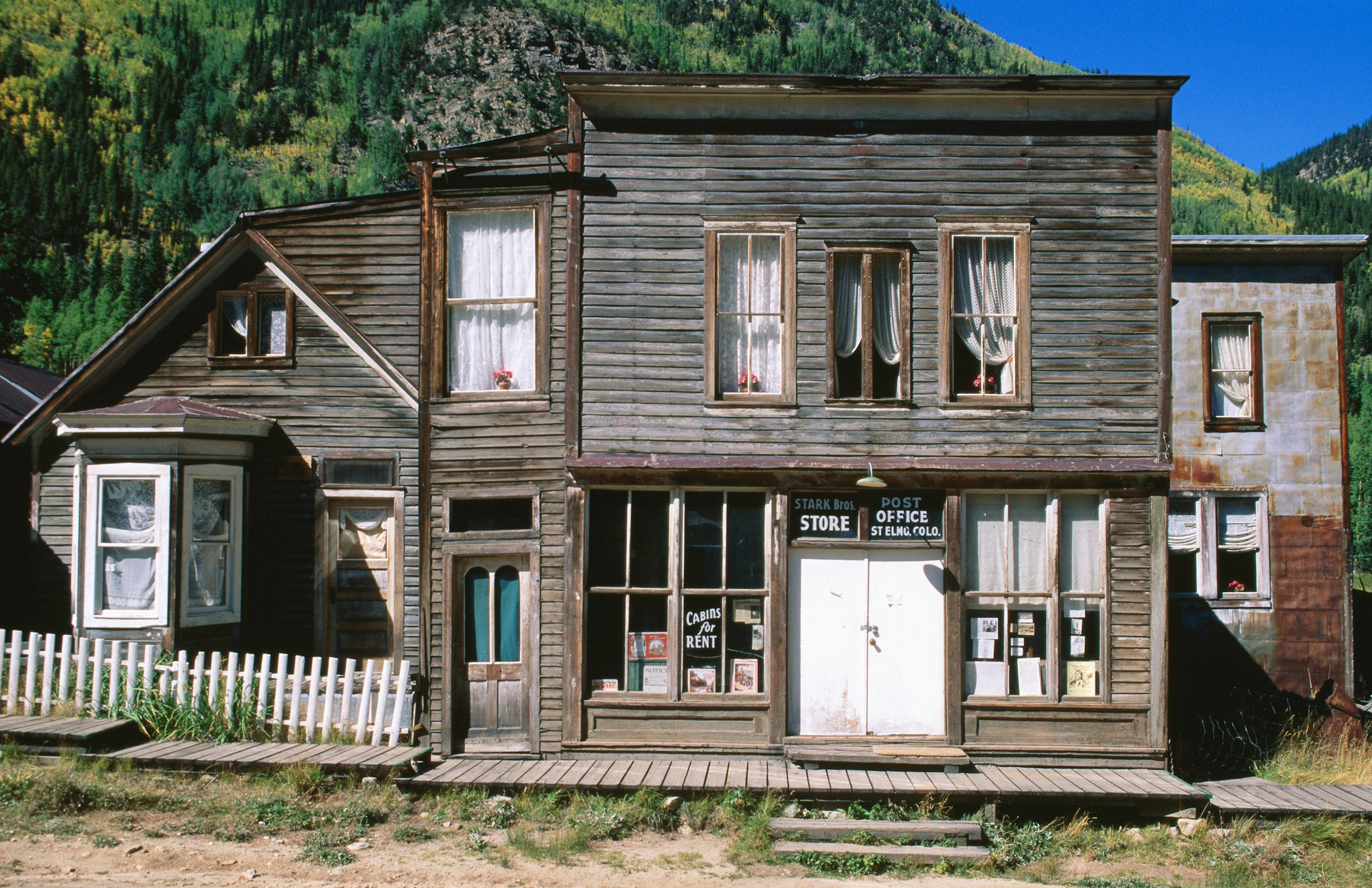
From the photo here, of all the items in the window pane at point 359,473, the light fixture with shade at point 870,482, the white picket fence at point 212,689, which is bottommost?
the white picket fence at point 212,689

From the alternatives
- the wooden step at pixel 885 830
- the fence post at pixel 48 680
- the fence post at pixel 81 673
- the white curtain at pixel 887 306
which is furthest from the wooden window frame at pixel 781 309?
the fence post at pixel 48 680

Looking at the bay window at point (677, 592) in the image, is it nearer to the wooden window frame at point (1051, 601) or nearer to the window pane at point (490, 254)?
the wooden window frame at point (1051, 601)

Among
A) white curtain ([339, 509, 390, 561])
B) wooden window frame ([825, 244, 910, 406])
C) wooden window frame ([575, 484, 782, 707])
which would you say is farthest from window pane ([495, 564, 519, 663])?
wooden window frame ([825, 244, 910, 406])

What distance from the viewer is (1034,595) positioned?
10.1 metres

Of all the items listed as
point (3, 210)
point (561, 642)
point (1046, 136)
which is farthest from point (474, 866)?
point (3, 210)

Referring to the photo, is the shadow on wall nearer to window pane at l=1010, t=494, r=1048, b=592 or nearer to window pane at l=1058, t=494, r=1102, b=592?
window pane at l=1058, t=494, r=1102, b=592

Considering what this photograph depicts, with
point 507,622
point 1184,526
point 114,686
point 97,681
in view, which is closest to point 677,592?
point 507,622

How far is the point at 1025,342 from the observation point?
33.5ft

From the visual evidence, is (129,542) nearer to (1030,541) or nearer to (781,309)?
(781,309)

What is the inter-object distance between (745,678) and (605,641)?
1574 millimetres

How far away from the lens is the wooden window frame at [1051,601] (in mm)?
9969

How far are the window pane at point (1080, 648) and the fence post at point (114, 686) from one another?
33.9ft

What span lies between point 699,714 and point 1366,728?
1059 cm

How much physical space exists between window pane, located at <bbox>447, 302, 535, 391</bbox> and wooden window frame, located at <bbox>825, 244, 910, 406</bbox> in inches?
131
